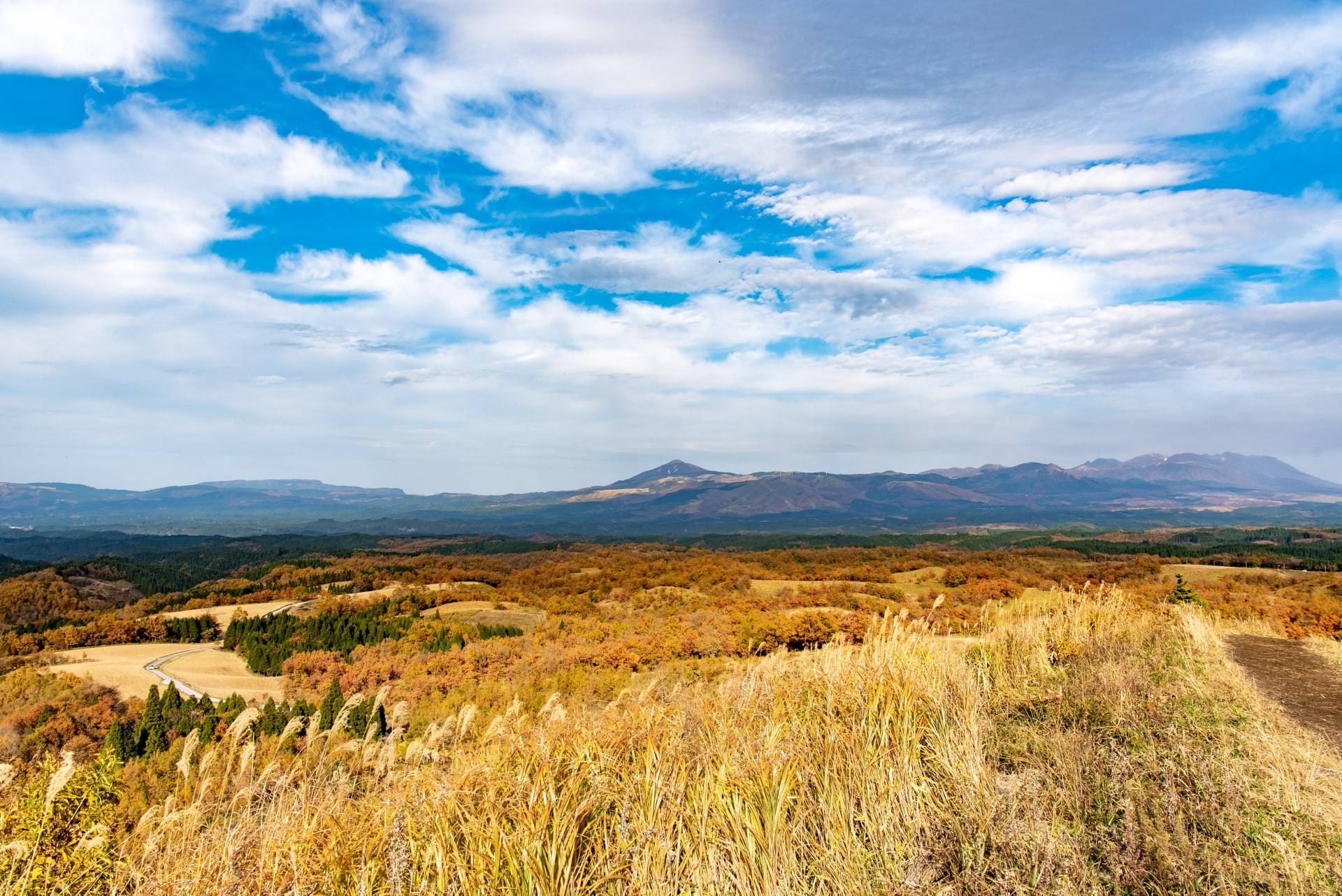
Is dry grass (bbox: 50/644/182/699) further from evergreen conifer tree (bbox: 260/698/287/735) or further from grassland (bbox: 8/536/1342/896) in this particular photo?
A: grassland (bbox: 8/536/1342/896)

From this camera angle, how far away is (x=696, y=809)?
387cm

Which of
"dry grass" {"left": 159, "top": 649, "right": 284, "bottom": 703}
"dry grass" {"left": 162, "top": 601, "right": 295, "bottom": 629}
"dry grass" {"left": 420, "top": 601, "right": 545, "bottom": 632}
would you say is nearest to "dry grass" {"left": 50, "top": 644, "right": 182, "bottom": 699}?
"dry grass" {"left": 159, "top": 649, "right": 284, "bottom": 703}

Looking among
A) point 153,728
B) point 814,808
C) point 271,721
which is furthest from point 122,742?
point 814,808

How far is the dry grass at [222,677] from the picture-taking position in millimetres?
31969

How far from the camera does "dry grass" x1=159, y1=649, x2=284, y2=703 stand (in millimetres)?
31969

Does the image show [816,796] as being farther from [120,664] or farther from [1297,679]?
[120,664]

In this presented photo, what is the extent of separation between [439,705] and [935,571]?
3658 cm

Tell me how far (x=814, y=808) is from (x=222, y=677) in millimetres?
41752

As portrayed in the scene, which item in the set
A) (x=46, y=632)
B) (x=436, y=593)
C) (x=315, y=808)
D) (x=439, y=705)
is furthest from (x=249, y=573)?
(x=315, y=808)

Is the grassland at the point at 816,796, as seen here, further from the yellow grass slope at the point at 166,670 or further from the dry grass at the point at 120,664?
the dry grass at the point at 120,664

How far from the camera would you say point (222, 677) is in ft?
114

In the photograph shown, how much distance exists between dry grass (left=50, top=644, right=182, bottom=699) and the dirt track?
134 feet

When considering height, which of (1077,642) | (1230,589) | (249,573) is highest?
(1077,642)

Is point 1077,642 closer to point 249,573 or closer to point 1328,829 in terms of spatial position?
point 1328,829
